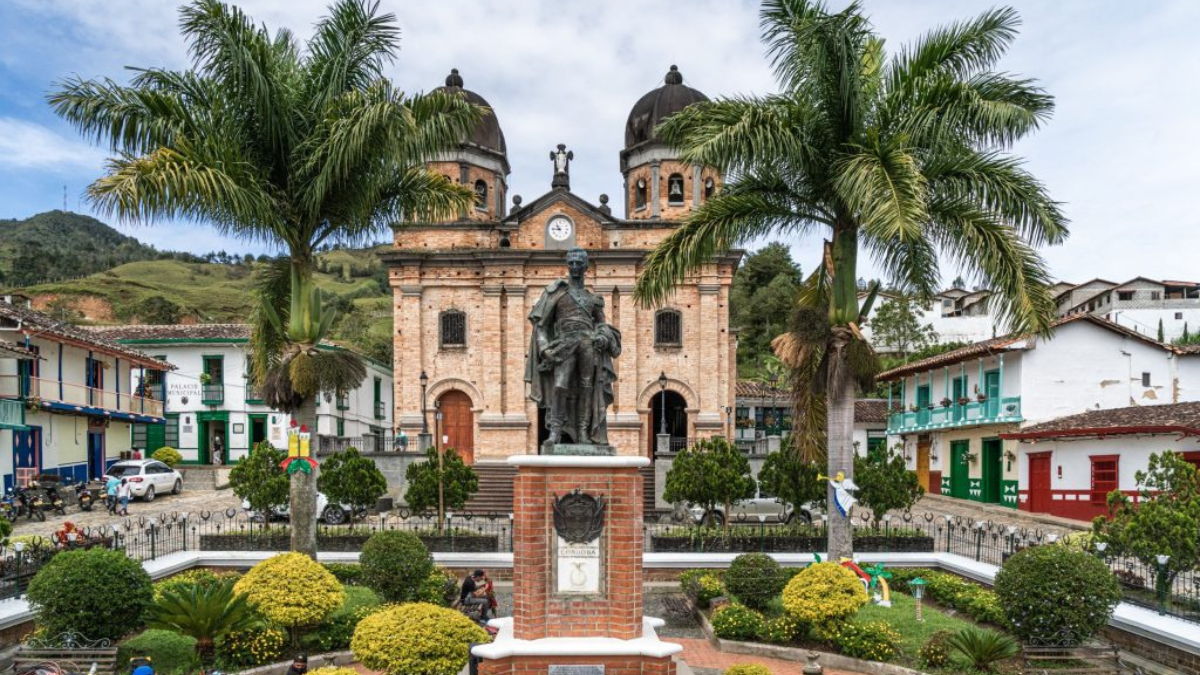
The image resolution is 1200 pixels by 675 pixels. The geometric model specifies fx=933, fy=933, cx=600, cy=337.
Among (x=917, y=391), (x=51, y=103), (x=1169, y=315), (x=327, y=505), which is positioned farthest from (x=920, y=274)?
(x=1169, y=315)

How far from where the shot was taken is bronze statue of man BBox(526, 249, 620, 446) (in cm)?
923

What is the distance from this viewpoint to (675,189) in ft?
113

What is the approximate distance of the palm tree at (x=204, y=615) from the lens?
10.5 m

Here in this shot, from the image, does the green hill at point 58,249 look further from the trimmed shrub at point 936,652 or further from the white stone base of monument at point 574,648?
the trimmed shrub at point 936,652

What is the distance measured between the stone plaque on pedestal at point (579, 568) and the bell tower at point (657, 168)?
25315 millimetres

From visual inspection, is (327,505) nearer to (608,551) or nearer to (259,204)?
(259,204)

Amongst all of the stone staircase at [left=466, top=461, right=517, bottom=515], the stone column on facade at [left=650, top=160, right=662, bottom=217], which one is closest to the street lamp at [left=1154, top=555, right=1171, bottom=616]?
the stone staircase at [left=466, top=461, right=517, bottom=515]

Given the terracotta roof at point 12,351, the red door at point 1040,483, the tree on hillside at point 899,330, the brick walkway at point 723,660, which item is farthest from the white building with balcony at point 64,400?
the tree on hillside at point 899,330

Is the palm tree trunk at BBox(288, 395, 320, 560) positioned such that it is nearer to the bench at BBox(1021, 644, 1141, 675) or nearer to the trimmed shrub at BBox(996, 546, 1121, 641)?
the trimmed shrub at BBox(996, 546, 1121, 641)

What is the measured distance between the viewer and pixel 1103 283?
55.3 m

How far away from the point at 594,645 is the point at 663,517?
18.4 m

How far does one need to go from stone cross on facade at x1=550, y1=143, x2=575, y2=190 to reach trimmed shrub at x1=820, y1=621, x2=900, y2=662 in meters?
23.8

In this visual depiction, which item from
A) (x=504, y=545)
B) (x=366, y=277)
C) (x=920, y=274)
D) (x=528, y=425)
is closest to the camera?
(x=920, y=274)

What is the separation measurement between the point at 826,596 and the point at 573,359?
483 centimetres
